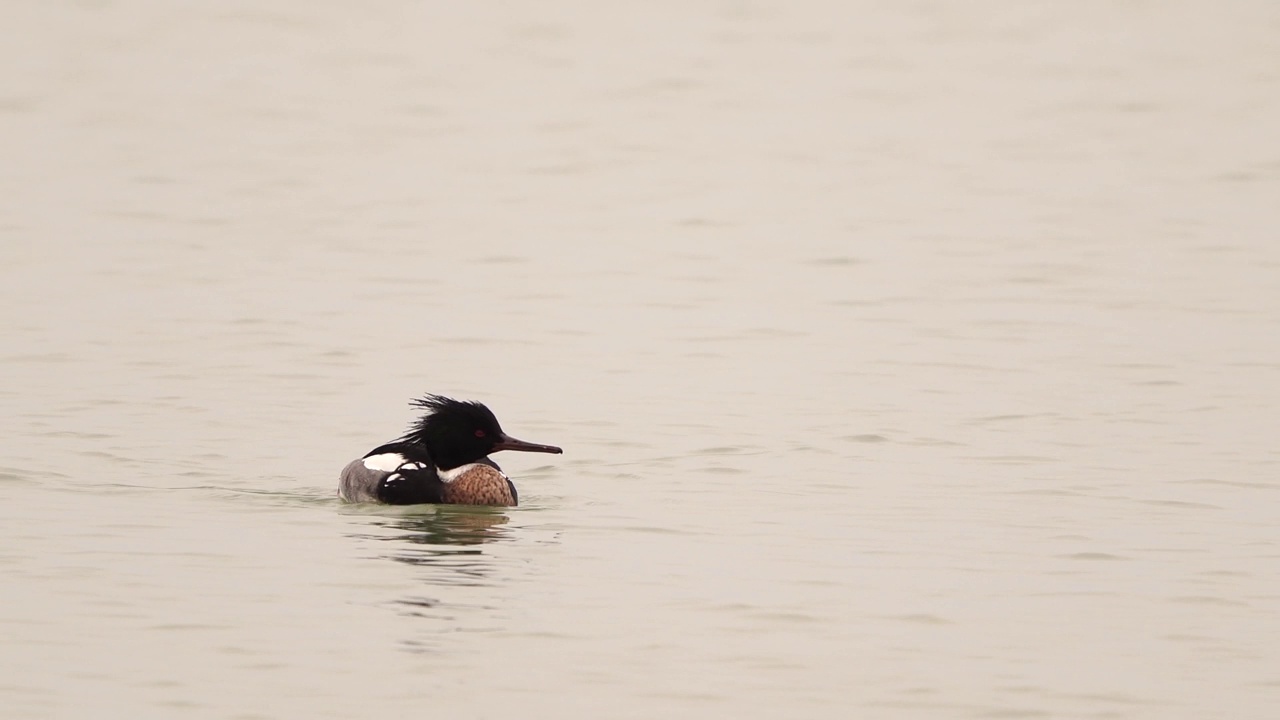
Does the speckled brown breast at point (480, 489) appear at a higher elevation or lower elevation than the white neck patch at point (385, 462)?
lower

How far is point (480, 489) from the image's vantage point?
44.8 feet

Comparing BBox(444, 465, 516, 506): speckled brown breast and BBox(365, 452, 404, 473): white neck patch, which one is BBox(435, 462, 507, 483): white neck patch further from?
BBox(365, 452, 404, 473): white neck patch

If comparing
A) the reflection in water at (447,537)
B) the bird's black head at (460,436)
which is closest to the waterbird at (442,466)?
the bird's black head at (460,436)

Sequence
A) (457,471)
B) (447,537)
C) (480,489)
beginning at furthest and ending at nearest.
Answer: (457,471), (480,489), (447,537)

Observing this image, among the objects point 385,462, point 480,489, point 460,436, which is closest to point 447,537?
point 480,489

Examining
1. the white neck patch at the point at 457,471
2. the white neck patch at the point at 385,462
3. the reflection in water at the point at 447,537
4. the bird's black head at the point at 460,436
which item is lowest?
the reflection in water at the point at 447,537

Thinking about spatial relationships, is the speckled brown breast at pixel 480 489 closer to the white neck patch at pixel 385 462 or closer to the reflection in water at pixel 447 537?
the reflection in water at pixel 447 537

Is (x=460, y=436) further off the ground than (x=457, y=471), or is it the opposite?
(x=460, y=436)

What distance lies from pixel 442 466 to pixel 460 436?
9.2 inches

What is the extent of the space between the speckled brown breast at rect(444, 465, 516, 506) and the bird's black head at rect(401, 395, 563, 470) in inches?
7.9

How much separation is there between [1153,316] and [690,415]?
6154 millimetres

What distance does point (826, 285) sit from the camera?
77.4 ft

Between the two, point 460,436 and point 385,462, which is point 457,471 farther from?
point 385,462

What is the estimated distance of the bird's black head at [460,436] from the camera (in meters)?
13.9
